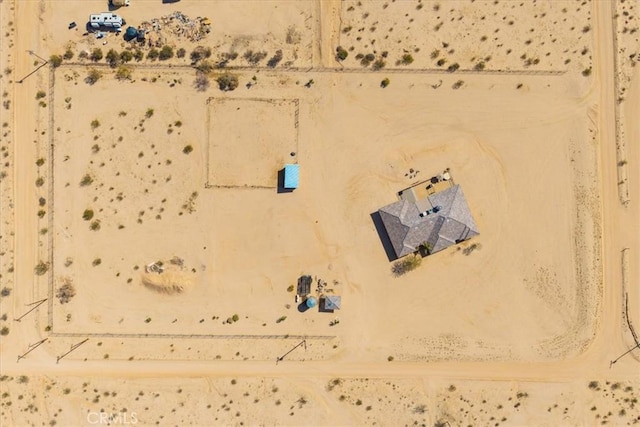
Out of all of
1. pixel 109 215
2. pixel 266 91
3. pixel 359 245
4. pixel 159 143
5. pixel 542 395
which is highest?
pixel 266 91

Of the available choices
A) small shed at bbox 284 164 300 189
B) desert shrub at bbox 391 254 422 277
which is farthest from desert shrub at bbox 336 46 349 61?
desert shrub at bbox 391 254 422 277


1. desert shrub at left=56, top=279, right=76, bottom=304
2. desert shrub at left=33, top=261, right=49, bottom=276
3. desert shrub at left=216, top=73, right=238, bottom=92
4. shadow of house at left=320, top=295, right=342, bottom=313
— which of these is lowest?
shadow of house at left=320, top=295, right=342, bottom=313

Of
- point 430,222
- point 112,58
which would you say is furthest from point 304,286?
point 112,58

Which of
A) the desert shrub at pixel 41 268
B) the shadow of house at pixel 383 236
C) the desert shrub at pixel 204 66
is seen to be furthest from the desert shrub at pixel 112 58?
the shadow of house at pixel 383 236

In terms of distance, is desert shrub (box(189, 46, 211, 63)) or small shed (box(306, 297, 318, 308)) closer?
small shed (box(306, 297, 318, 308))

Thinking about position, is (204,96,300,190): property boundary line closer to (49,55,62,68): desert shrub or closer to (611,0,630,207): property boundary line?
(49,55,62,68): desert shrub

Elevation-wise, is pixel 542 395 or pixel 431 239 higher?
pixel 431 239

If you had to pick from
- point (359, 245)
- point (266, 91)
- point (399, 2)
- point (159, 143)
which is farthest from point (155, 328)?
point (399, 2)

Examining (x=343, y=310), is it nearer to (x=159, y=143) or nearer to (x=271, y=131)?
(x=271, y=131)
